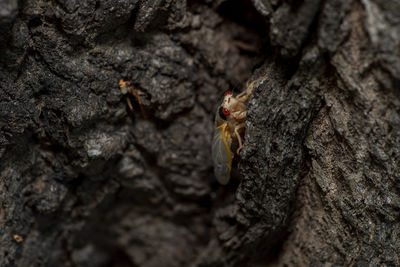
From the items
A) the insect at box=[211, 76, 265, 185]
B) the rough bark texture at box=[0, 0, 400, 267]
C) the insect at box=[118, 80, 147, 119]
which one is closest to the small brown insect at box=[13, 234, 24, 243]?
the rough bark texture at box=[0, 0, 400, 267]

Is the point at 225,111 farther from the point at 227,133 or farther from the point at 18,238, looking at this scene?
the point at 18,238

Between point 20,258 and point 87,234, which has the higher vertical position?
point 20,258

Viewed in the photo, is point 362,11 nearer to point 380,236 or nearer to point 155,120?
point 380,236

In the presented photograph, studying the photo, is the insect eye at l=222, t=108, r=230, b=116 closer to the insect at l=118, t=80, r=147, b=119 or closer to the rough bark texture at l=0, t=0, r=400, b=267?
the rough bark texture at l=0, t=0, r=400, b=267

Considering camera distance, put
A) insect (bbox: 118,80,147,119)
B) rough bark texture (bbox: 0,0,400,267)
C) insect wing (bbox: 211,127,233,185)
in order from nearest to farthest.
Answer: rough bark texture (bbox: 0,0,400,267) → insect (bbox: 118,80,147,119) → insect wing (bbox: 211,127,233,185)

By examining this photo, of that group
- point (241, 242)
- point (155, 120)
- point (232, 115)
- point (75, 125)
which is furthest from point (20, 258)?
point (232, 115)

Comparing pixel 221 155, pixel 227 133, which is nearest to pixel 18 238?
pixel 221 155
